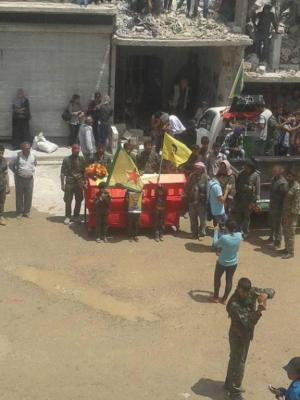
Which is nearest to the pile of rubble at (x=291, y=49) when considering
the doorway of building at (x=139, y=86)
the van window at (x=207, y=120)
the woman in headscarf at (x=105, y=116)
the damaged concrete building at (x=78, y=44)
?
the damaged concrete building at (x=78, y=44)

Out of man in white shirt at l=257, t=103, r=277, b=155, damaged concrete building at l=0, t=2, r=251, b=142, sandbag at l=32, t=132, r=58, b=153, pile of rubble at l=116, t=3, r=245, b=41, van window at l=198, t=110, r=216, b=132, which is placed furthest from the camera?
pile of rubble at l=116, t=3, r=245, b=41

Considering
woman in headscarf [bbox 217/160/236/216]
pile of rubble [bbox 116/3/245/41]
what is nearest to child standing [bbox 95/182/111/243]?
woman in headscarf [bbox 217/160/236/216]

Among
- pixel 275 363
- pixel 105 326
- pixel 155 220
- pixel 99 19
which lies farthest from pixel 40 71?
pixel 275 363

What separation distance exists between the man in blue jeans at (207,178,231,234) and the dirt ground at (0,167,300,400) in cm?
55

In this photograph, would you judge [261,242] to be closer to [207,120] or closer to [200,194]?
[200,194]

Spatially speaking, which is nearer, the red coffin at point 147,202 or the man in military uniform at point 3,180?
the red coffin at point 147,202

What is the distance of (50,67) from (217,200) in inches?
268

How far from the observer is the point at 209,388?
8.88 m

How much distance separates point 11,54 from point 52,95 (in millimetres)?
1345

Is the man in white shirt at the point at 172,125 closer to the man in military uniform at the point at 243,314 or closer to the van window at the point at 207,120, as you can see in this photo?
the van window at the point at 207,120

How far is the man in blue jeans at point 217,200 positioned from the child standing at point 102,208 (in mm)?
1758

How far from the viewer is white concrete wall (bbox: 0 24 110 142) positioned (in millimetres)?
17297

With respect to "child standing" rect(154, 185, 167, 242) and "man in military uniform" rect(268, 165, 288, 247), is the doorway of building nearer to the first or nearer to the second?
"child standing" rect(154, 185, 167, 242)

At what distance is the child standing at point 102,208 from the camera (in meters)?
12.4
